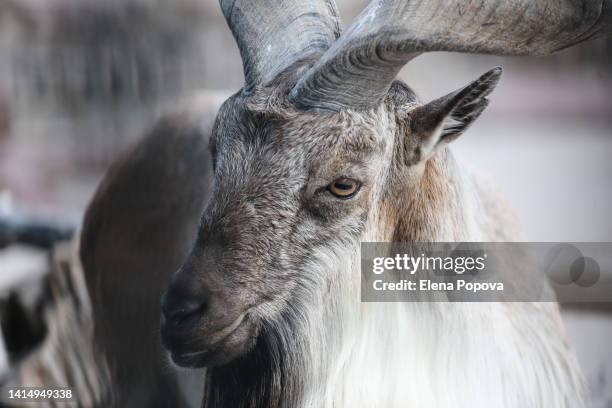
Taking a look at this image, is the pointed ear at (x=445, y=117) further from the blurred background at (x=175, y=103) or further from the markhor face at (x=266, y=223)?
the blurred background at (x=175, y=103)

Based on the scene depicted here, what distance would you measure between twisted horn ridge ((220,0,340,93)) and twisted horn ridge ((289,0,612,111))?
22cm

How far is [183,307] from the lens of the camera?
64.6 inches

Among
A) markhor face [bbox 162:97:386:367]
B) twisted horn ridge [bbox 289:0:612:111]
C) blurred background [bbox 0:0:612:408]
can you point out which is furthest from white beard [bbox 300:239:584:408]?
blurred background [bbox 0:0:612:408]

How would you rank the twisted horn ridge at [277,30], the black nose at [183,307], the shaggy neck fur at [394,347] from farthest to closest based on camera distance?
1. the twisted horn ridge at [277,30]
2. the shaggy neck fur at [394,347]
3. the black nose at [183,307]

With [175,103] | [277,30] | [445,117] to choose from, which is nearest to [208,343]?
[445,117]

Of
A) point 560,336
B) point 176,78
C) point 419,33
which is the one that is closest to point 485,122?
point 560,336

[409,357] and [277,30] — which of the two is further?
[277,30]

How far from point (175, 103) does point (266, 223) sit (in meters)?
1.07

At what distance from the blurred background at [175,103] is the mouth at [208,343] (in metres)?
1.06

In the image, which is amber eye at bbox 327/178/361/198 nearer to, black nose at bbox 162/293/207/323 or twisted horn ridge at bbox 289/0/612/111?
twisted horn ridge at bbox 289/0/612/111

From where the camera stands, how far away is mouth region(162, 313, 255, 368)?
5.47 ft

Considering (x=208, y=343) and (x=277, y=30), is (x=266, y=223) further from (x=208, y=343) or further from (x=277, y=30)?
(x=277, y=30)

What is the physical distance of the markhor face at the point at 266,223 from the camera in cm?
167

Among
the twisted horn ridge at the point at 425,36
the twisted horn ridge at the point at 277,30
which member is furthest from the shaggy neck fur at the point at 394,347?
the twisted horn ridge at the point at 277,30
